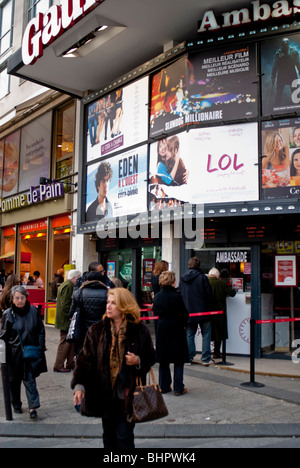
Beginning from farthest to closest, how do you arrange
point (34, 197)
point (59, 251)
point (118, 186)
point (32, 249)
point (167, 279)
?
1. point (32, 249)
2. point (34, 197)
3. point (59, 251)
4. point (118, 186)
5. point (167, 279)

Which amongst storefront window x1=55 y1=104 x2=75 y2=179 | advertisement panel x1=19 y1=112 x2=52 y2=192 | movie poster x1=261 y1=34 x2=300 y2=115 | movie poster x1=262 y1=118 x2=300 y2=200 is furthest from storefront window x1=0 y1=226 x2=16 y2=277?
movie poster x1=261 y1=34 x2=300 y2=115

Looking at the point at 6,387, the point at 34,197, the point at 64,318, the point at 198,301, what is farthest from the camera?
the point at 34,197

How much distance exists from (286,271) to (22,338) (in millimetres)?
5970

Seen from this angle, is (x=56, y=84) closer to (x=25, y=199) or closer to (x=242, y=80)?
(x=25, y=199)

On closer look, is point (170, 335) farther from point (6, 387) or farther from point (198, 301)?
point (6, 387)

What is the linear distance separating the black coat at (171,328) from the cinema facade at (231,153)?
3082 millimetres

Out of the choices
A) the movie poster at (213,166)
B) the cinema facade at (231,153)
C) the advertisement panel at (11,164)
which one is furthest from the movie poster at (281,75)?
the advertisement panel at (11,164)

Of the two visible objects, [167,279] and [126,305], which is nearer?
[126,305]

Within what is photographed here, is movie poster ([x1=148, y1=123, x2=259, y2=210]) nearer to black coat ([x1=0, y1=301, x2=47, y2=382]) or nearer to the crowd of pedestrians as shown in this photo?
the crowd of pedestrians

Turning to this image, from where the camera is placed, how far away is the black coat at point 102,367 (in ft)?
12.0

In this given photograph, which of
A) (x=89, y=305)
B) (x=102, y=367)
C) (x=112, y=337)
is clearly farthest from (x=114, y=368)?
(x=89, y=305)

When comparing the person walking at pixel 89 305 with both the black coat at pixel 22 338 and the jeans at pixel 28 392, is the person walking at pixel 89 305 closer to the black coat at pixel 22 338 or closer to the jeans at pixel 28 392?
the black coat at pixel 22 338

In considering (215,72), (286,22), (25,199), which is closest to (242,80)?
(215,72)

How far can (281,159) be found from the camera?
956 centimetres
